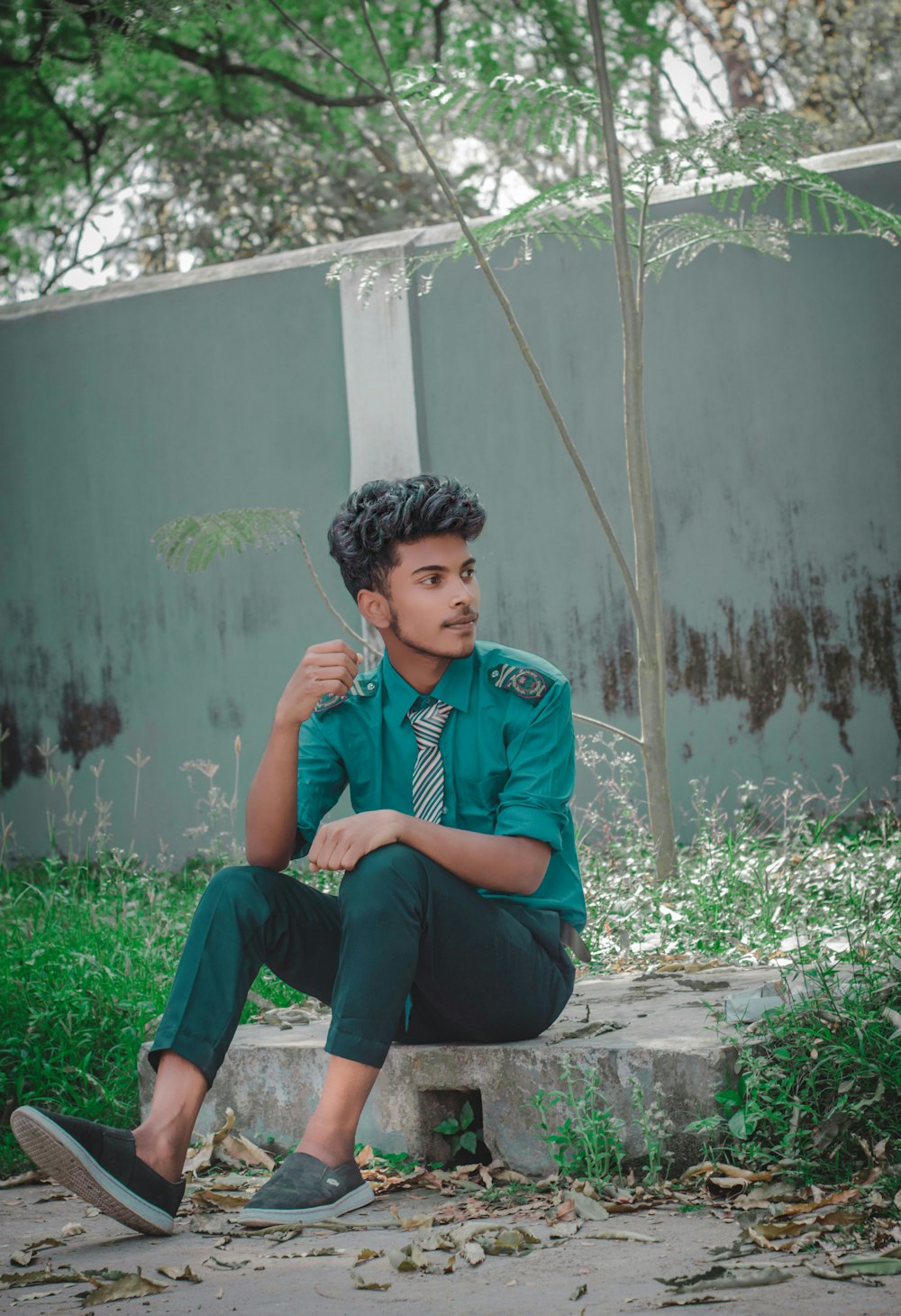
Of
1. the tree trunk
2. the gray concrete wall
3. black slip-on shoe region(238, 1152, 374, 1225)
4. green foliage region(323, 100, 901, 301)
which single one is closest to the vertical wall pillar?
the gray concrete wall

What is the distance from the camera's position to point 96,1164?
2207 millimetres

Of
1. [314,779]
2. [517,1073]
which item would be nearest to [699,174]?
[314,779]

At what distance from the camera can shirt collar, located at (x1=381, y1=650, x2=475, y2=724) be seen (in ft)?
9.02

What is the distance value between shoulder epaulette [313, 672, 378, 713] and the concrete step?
0.76m

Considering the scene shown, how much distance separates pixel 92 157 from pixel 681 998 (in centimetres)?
1238

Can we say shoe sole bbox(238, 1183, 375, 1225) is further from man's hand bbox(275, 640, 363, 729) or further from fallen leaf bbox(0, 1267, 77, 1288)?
man's hand bbox(275, 640, 363, 729)

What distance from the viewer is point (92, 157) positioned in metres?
13.1

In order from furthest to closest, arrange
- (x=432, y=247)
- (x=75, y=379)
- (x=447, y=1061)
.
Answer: (x=75, y=379) → (x=432, y=247) → (x=447, y=1061)

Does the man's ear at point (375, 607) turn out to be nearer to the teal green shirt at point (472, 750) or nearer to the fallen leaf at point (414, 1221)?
the teal green shirt at point (472, 750)

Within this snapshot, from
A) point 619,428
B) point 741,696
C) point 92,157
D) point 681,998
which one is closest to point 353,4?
point 92,157

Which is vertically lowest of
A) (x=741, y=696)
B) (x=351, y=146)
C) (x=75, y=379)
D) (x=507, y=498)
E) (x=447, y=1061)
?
(x=447, y=1061)

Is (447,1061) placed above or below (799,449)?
below

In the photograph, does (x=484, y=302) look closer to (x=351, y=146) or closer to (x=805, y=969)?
(x=805, y=969)

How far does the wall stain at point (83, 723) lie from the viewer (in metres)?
6.97
